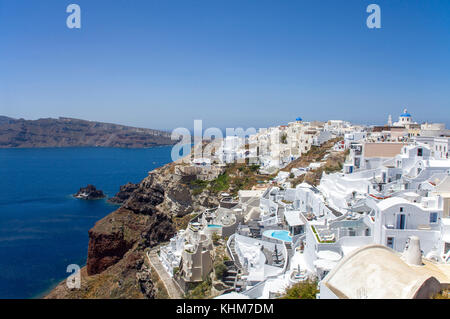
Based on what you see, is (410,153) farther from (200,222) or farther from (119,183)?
(119,183)

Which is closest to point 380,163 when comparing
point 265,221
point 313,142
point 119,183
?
point 265,221

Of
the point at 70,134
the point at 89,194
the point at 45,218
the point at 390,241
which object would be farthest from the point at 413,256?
Answer: the point at 70,134

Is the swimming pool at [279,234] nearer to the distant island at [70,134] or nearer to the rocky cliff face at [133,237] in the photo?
the rocky cliff face at [133,237]

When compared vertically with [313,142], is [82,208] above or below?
below

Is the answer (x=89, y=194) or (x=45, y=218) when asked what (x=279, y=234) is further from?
(x=89, y=194)
